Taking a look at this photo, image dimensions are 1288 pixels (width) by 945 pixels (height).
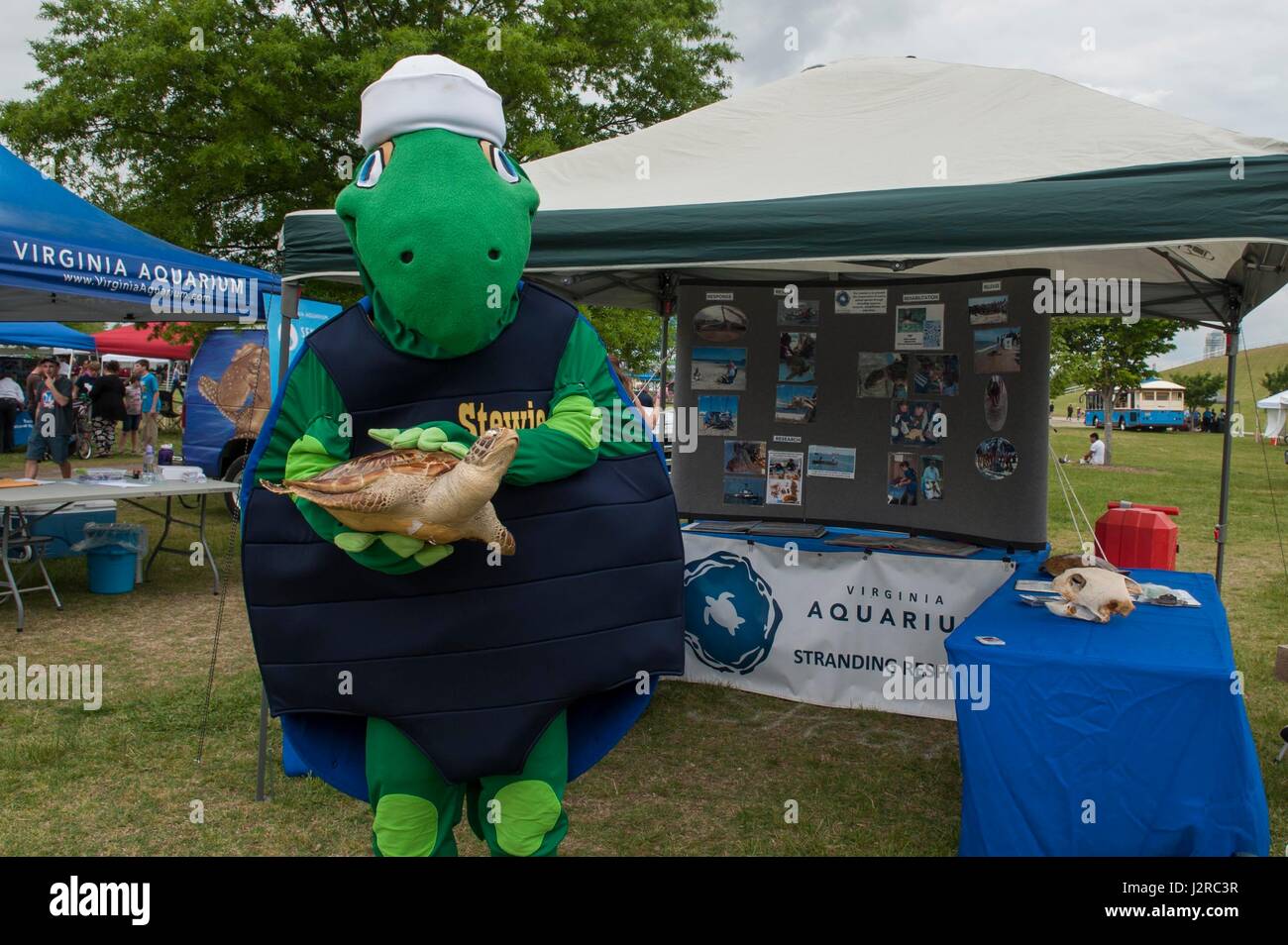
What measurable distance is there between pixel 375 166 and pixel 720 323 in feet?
11.1

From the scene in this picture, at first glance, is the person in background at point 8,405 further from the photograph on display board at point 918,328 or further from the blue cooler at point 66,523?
the photograph on display board at point 918,328

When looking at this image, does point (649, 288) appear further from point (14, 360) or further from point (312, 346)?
point (14, 360)

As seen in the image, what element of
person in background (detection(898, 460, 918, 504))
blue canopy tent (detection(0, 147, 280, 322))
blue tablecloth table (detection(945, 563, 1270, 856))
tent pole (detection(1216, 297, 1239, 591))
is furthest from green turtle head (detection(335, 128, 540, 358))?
blue canopy tent (detection(0, 147, 280, 322))

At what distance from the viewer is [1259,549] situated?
10.4 m

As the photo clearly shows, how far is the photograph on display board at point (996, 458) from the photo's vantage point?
16.2ft

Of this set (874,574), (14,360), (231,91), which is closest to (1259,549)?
(874,574)

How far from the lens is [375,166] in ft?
7.46

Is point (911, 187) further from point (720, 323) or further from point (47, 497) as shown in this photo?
point (47, 497)

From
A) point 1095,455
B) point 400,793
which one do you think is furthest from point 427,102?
point 1095,455

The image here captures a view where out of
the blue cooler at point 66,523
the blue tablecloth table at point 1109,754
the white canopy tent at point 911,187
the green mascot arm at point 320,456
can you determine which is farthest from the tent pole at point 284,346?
the blue cooler at point 66,523

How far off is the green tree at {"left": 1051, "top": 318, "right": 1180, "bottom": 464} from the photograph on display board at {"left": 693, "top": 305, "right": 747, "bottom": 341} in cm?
1789

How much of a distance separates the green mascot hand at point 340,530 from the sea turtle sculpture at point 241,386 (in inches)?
367

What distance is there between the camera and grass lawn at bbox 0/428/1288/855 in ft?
11.6

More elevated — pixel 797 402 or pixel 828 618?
pixel 797 402
